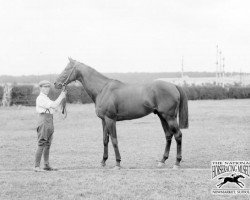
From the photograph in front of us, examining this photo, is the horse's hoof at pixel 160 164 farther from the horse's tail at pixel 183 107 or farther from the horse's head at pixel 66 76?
the horse's head at pixel 66 76

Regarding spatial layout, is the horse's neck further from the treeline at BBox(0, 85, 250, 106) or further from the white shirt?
the treeline at BBox(0, 85, 250, 106)

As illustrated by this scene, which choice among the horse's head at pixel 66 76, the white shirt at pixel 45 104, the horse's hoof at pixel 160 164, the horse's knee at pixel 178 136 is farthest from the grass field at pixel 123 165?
the horse's head at pixel 66 76

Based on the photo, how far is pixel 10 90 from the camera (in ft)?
140

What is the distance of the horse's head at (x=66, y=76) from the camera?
10633 mm

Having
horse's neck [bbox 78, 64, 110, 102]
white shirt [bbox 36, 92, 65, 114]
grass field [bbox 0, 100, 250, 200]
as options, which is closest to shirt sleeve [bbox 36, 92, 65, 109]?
white shirt [bbox 36, 92, 65, 114]

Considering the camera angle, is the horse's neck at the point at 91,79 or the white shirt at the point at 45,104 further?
the horse's neck at the point at 91,79

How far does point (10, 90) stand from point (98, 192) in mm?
35890

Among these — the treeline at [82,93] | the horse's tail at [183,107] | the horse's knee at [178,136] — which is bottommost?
the treeline at [82,93]

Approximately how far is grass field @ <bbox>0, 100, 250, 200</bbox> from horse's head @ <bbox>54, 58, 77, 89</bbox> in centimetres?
192

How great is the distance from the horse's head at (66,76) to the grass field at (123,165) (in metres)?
1.92

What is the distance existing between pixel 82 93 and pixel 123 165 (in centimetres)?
3736

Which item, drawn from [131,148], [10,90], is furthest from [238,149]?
[10,90]

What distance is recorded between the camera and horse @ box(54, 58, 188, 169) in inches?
412

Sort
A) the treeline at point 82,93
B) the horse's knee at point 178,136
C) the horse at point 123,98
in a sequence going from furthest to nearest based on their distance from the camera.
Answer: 1. the treeline at point 82,93
2. the horse's knee at point 178,136
3. the horse at point 123,98
